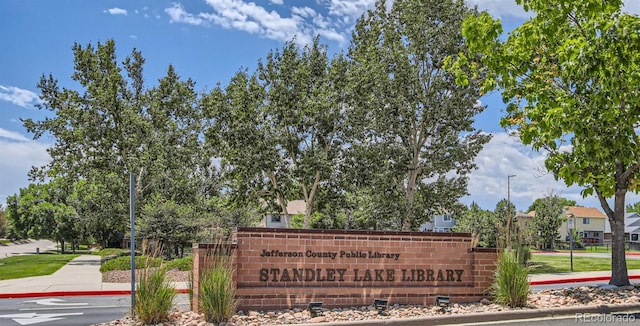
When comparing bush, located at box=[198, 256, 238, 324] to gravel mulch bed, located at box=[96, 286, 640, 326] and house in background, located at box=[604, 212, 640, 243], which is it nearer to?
gravel mulch bed, located at box=[96, 286, 640, 326]

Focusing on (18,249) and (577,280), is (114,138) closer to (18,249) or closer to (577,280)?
(577,280)

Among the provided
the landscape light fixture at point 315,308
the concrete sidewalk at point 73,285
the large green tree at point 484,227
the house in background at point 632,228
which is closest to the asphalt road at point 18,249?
the concrete sidewalk at point 73,285

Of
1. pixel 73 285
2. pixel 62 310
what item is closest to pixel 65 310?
pixel 62 310

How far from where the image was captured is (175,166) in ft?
124

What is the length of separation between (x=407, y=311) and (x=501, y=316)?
168 cm

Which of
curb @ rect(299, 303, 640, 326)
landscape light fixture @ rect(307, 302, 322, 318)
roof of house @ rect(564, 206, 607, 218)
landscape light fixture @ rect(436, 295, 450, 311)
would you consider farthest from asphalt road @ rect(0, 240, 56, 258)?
roof of house @ rect(564, 206, 607, 218)

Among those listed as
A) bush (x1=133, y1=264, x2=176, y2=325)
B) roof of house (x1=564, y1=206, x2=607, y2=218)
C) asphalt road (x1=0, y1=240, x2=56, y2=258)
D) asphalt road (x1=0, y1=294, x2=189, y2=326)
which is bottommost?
asphalt road (x1=0, y1=240, x2=56, y2=258)

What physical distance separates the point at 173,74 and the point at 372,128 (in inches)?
687

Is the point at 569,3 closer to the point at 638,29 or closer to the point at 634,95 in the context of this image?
the point at 638,29

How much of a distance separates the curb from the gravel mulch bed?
275 millimetres

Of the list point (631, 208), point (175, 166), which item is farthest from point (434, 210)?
point (631, 208)

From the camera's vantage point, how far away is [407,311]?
36.9ft

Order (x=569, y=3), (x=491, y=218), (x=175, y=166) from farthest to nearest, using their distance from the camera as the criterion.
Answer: (x=491, y=218) < (x=175, y=166) < (x=569, y=3)

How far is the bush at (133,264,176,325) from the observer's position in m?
9.84
